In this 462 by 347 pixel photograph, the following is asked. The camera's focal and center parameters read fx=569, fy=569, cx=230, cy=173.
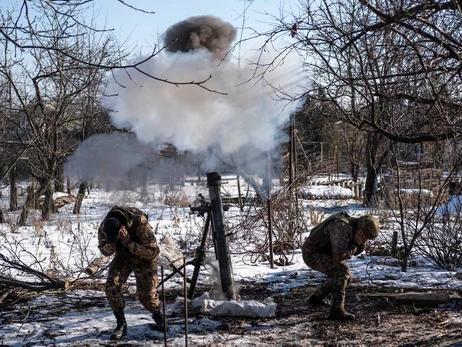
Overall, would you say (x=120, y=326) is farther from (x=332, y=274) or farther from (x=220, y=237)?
(x=332, y=274)

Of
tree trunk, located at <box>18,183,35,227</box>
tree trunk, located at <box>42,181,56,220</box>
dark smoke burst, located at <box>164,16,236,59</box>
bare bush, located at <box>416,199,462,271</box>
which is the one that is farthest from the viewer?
tree trunk, located at <box>42,181,56,220</box>

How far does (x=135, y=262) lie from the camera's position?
20.1ft

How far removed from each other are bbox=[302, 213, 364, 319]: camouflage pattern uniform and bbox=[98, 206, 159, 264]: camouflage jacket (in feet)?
6.39

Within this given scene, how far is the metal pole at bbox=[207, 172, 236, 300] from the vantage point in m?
7.08

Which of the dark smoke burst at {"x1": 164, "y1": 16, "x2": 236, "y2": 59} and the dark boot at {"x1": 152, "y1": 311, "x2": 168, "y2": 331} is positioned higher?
the dark smoke burst at {"x1": 164, "y1": 16, "x2": 236, "y2": 59}

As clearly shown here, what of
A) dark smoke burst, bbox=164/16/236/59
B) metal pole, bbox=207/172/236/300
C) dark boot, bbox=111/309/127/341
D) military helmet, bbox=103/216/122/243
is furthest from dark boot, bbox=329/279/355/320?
dark smoke burst, bbox=164/16/236/59

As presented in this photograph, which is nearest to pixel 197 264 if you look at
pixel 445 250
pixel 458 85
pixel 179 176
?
pixel 458 85

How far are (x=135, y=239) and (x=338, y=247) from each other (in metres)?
2.30

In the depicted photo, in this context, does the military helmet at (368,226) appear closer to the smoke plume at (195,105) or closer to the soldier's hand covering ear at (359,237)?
the soldier's hand covering ear at (359,237)

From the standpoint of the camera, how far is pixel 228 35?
12.0 metres

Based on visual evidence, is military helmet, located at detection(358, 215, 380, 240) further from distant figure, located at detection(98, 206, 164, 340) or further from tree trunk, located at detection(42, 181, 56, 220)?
tree trunk, located at detection(42, 181, 56, 220)

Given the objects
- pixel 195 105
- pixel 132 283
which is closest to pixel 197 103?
pixel 195 105

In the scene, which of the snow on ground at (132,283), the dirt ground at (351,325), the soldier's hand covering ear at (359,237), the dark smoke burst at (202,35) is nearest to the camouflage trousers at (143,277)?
the snow on ground at (132,283)

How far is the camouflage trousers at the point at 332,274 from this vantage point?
6.48 metres
